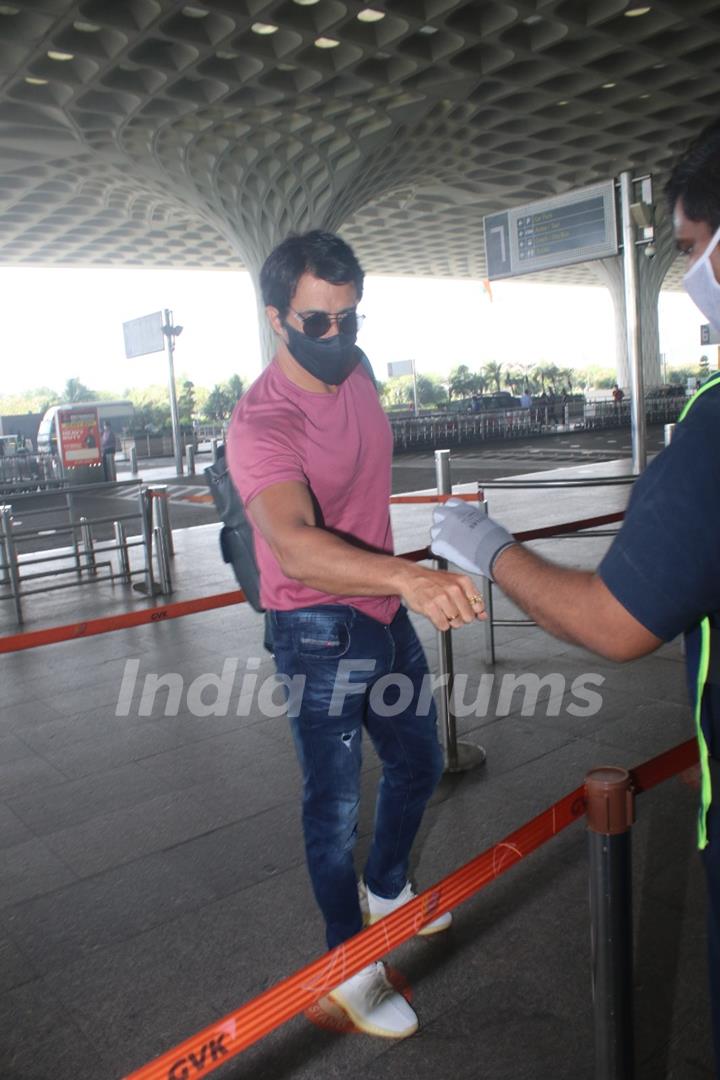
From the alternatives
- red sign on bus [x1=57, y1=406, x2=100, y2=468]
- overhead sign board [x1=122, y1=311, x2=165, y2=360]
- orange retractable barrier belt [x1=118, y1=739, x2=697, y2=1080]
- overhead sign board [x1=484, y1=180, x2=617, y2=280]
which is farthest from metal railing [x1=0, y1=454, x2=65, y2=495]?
orange retractable barrier belt [x1=118, y1=739, x2=697, y2=1080]

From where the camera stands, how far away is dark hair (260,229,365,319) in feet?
7.57

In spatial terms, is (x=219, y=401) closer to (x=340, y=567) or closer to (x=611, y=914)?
(x=340, y=567)

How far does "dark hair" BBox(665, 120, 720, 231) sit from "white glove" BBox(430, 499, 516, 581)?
61 cm

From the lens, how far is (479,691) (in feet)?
18.1

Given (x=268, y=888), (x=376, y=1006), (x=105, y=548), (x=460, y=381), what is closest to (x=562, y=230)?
(x=105, y=548)

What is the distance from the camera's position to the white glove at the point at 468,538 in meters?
1.63

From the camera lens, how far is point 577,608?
1.43 metres

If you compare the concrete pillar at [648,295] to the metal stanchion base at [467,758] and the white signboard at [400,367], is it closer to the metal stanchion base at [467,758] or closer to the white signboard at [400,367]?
the white signboard at [400,367]

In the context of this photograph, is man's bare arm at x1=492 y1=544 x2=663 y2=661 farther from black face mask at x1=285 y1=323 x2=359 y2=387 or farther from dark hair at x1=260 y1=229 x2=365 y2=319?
dark hair at x1=260 y1=229 x2=365 y2=319

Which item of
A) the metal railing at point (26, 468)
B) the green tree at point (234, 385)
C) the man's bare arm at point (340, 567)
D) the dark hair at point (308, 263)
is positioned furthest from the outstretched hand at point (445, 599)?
the green tree at point (234, 385)

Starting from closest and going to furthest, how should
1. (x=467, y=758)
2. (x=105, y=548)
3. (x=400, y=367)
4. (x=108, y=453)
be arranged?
(x=467, y=758), (x=105, y=548), (x=108, y=453), (x=400, y=367)

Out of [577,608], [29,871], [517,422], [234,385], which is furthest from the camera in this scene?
[234,385]

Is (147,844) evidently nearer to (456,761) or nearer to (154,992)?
(154,992)

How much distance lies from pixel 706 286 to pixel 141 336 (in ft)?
136
